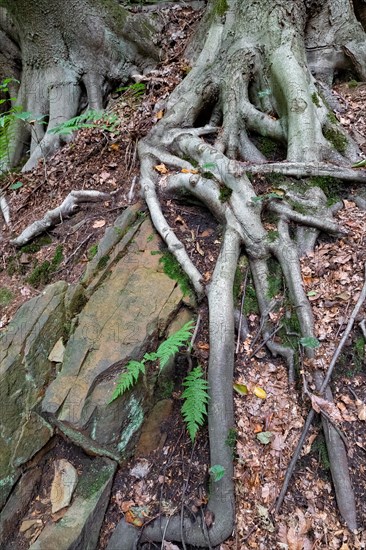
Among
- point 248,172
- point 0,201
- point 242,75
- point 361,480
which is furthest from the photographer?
point 0,201

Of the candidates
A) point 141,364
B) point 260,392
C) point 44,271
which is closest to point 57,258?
point 44,271

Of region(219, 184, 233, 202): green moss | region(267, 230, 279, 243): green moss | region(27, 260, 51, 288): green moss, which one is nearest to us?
region(267, 230, 279, 243): green moss

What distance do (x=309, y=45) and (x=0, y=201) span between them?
5.72 m

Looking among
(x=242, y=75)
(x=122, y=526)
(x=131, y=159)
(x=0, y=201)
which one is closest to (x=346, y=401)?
(x=122, y=526)

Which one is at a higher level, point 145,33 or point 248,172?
point 145,33

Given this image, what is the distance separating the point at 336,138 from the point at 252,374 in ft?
10.9

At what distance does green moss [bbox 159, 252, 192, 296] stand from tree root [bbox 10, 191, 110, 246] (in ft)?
4.87

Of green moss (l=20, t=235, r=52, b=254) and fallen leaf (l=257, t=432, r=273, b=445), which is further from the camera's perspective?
green moss (l=20, t=235, r=52, b=254)

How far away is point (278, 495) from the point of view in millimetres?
2545

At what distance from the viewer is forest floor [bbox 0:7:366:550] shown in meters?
2.49

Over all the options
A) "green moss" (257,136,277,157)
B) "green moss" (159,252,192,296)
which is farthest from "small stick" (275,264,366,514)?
"green moss" (257,136,277,157)

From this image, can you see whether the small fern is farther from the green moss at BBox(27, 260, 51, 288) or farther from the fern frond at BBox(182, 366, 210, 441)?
the green moss at BBox(27, 260, 51, 288)

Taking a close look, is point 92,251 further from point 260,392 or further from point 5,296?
point 260,392

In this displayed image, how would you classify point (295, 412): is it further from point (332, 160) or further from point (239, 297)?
point (332, 160)
